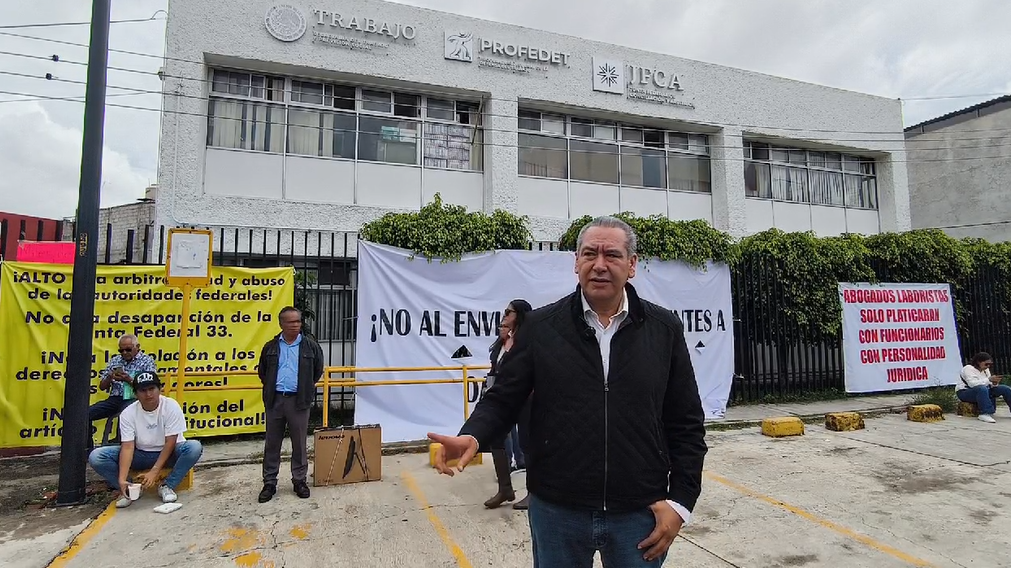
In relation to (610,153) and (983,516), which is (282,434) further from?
(610,153)

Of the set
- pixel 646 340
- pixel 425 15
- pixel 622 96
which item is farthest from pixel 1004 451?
pixel 425 15

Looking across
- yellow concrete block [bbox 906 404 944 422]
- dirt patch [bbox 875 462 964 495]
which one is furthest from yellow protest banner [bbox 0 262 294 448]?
yellow concrete block [bbox 906 404 944 422]

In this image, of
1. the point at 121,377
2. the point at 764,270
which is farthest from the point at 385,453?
the point at 764,270

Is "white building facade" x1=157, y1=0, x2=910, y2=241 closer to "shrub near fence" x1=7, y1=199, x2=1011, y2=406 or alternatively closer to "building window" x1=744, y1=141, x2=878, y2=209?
"building window" x1=744, y1=141, x2=878, y2=209

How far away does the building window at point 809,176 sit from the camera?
662 inches

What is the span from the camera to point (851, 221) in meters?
18.2

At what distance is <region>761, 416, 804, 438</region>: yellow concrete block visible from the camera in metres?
7.65

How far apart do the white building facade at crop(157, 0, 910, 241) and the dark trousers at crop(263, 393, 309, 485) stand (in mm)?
7106

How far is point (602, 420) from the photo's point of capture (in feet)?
6.46

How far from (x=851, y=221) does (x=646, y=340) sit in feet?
63.9

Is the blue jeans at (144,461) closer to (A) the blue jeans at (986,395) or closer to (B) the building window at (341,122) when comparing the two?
(B) the building window at (341,122)

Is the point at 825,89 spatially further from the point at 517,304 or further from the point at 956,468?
the point at 517,304

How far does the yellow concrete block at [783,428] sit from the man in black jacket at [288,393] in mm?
6058

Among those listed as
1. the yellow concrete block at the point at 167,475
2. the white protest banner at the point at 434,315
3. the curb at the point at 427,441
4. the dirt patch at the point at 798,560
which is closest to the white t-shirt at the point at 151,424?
the yellow concrete block at the point at 167,475
